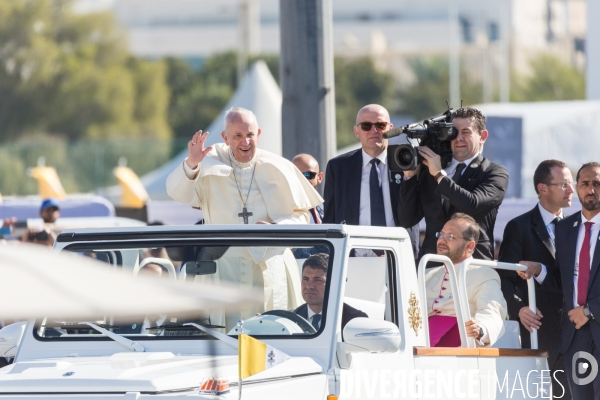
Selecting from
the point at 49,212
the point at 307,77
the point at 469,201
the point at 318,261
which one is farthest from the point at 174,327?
the point at 49,212

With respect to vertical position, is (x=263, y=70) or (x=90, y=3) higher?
(x=90, y=3)

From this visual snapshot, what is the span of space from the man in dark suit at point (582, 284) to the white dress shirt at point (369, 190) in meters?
0.95

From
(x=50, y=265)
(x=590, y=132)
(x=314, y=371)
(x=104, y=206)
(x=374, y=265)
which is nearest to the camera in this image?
(x=50, y=265)

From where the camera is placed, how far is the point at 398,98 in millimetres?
76125

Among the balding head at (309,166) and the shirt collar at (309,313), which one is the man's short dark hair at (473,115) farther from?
the shirt collar at (309,313)

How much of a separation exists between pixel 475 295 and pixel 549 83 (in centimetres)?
7653

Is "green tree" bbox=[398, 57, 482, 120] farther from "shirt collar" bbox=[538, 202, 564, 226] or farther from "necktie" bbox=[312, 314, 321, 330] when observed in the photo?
"necktie" bbox=[312, 314, 321, 330]

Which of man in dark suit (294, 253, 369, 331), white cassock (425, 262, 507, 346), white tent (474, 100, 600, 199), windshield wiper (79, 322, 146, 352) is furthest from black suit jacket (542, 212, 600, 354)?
white tent (474, 100, 600, 199)

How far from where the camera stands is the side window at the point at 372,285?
585 centimetres

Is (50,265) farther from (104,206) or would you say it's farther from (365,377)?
(104,206)

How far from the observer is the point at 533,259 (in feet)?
25.9

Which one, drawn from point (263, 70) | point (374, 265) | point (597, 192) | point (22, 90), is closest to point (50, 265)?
point (374, 265)

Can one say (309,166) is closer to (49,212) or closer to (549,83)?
(49,212)

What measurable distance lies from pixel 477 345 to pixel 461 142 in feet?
5.13
